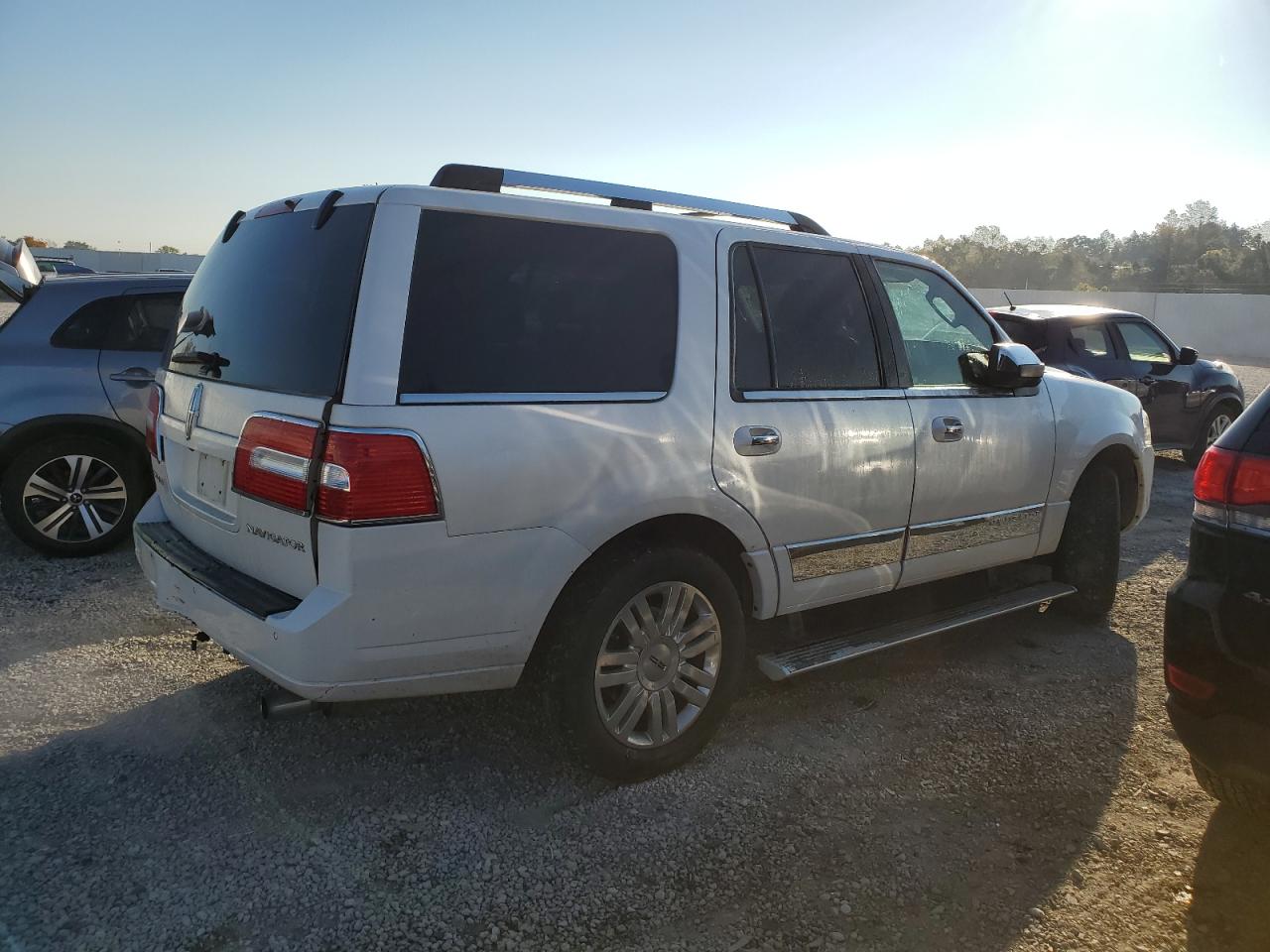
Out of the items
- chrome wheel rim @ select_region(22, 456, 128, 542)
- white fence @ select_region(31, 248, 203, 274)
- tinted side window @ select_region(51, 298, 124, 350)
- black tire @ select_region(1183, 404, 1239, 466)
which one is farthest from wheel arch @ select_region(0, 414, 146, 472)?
white fence @ select_region(31, 248, 203, 274)

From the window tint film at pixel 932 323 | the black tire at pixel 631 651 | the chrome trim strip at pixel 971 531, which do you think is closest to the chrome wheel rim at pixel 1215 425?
the chrome trim strip at pixel 971 531

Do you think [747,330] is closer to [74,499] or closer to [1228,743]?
[1228,743]

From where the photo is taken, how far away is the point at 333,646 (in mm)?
2562

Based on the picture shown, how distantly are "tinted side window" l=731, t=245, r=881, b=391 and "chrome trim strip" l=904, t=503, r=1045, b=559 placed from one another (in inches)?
27.8

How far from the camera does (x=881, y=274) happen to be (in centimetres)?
402

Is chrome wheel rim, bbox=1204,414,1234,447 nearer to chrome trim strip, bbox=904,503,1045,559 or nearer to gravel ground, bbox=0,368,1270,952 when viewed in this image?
chrome trim strip, bbox=904,503,1045,559

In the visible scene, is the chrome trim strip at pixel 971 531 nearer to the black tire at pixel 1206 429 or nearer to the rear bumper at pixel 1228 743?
the rear bumper at pixel 1228 743

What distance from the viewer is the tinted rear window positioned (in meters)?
2.67

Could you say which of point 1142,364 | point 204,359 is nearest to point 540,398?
point 204,359

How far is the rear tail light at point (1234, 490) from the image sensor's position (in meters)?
2.59

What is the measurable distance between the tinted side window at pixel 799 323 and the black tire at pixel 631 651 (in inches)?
27.8

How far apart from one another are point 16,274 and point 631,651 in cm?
494

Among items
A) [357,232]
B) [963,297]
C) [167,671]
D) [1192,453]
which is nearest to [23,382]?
[167,671]

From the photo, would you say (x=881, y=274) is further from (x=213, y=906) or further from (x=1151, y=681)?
(x=213, y=906)
